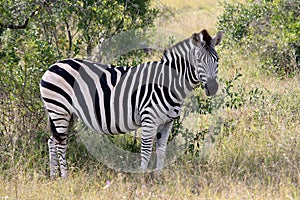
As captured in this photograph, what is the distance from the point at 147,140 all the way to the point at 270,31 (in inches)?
197

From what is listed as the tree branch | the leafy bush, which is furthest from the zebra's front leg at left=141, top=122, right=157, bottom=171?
the leafy bush

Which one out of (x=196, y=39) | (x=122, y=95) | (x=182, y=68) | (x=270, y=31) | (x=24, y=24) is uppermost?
(x=270, y=31)

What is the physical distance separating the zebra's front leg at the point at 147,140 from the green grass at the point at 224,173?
15cm

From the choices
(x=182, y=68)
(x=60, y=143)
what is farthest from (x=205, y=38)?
(x=60, y=143)

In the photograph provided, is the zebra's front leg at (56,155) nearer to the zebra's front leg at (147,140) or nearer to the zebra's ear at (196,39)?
→ the zebra's front leg at (147,140)

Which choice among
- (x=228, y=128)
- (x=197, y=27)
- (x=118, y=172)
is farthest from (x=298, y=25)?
(x=197, y=27)

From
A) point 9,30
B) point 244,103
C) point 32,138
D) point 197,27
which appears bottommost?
point 32,138

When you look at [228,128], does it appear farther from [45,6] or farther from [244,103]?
[45,6]

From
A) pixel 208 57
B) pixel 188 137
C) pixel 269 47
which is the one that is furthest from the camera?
pixel 269 47

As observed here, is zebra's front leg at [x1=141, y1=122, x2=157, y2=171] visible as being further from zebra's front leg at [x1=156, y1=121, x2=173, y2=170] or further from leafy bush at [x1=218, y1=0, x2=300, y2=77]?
leafy bush at [x1=218, y1=0, x2=300, y2=77]

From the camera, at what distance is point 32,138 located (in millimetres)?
5832

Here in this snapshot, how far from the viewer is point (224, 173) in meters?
5.21

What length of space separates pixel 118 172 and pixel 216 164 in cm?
112

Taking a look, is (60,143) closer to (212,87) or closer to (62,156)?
(62,156)
